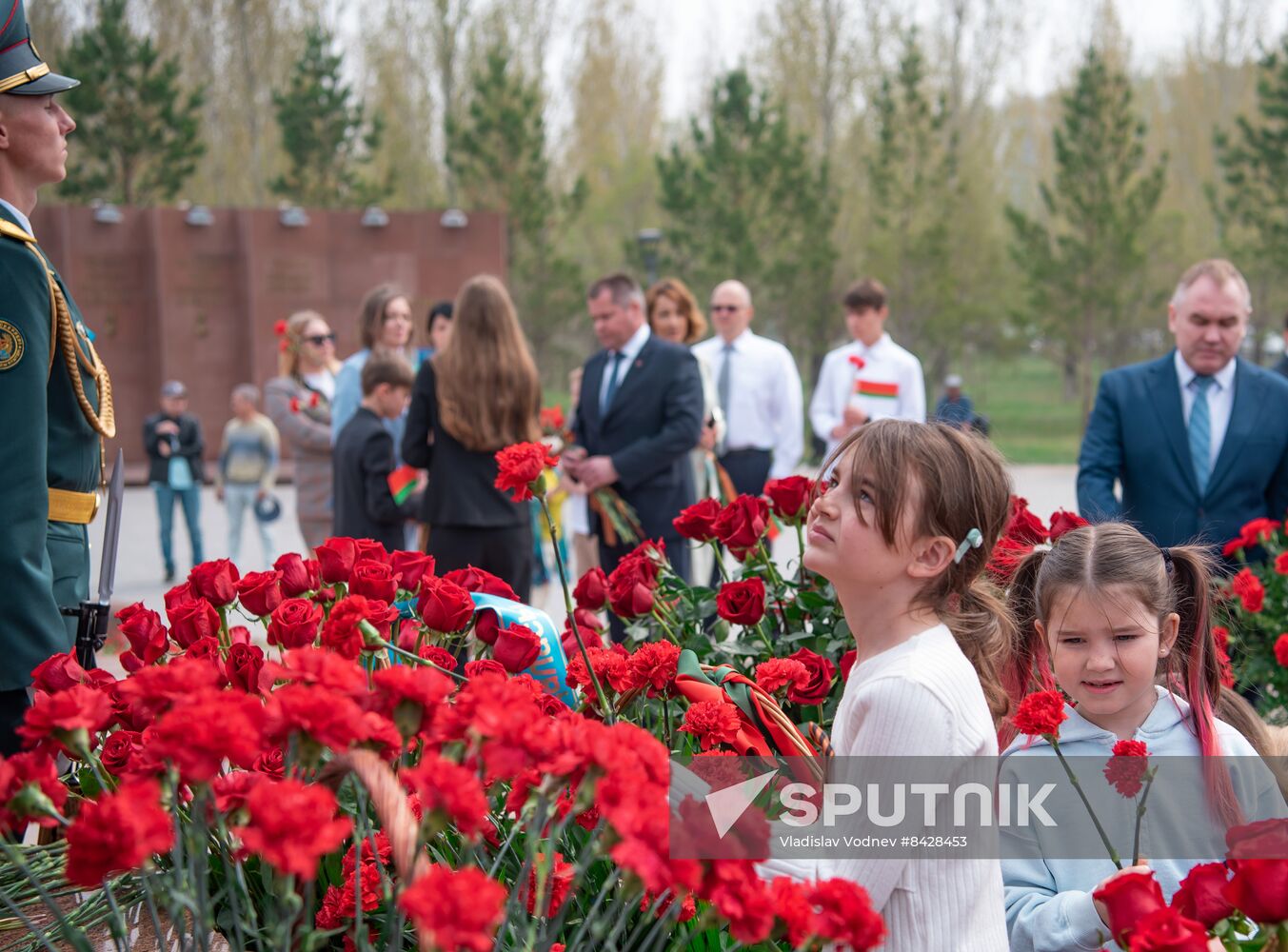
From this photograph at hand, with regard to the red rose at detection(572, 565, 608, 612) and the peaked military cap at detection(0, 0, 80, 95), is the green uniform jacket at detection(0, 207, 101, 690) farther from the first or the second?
the red rose at detection(572, 565, 608, 612)

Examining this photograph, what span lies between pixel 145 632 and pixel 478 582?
0.61 m

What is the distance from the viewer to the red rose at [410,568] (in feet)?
7.22

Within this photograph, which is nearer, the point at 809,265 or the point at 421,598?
the point at 421,598

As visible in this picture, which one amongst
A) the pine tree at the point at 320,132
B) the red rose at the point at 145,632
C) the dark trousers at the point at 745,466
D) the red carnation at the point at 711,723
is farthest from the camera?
the pine tree at the point at 320,132

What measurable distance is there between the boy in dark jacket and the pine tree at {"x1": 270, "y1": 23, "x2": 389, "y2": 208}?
77.0 feet

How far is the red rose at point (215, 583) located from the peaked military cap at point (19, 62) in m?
1.01

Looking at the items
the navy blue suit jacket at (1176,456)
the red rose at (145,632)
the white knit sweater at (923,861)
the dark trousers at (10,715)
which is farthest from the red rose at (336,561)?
the navy blue suit jacket at (1176,456)

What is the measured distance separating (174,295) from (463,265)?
4.52 meters

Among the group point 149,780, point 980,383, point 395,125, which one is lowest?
point 980,383

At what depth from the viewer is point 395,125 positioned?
106ft

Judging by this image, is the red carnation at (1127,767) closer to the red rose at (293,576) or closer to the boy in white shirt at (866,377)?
the red rose at (293,576)

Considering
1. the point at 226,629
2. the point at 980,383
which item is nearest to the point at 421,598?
the point at 226,629

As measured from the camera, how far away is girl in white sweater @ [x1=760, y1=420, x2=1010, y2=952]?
1557 mm

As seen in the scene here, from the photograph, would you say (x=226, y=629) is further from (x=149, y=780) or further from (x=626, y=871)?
(x=626, y=871)
